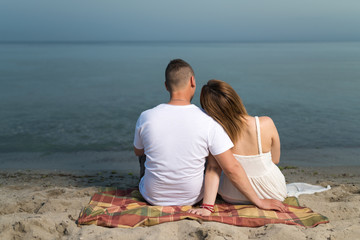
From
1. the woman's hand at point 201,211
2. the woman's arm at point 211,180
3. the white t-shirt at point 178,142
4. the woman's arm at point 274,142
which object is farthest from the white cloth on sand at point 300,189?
the white t-shirt at point 178,142

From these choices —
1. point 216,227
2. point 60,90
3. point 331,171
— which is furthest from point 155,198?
point 60,90

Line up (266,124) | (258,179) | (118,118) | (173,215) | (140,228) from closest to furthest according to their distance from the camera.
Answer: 1. (140,228)
2. (173,215)
3. (266,124)
4. (258,179)
5. (118,118)

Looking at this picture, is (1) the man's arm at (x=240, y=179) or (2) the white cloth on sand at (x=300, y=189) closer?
(1) the man's arm at (x=240, y=179)

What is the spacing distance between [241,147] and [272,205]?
25.1 inches

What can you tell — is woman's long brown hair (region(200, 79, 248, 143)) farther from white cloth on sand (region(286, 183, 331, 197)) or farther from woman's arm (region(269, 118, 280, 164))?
white cloth on sand (region(286, 183, 331, 197))

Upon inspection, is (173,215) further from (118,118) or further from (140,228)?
(118,118)

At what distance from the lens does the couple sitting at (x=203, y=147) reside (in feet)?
10.8

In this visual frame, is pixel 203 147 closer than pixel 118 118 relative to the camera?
Yes

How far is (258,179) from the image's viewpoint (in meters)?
3.66

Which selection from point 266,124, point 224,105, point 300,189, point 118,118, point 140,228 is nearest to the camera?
point 140,228

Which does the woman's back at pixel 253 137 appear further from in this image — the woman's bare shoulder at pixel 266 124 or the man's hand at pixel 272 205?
the man's hand at pixel 272 205

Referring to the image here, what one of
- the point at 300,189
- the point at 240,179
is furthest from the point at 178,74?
the point at 300,189

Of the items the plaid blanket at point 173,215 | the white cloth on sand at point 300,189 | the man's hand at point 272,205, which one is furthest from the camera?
the white cloth on sand at point 300,189

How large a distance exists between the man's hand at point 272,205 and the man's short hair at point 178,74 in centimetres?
138
